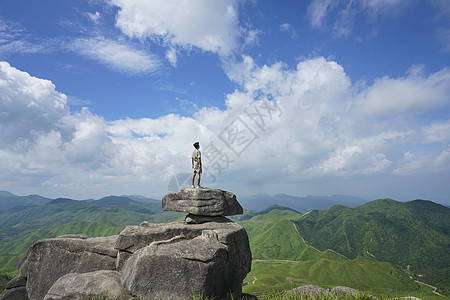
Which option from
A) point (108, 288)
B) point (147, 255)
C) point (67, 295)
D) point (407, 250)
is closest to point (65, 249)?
point (67, 295)

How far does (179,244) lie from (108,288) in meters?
4.92

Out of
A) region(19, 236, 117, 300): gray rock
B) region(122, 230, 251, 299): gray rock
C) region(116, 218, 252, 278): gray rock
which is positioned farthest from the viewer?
region(19, 236, 117, 300): gray rock

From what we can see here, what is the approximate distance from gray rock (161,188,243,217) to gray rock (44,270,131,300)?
388 inches

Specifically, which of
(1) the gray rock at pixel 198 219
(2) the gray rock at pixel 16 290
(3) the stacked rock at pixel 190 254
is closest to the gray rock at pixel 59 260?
(2) the gray rock at pixel 16 290

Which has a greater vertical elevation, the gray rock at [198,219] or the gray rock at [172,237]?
the gray rock at [198,219]

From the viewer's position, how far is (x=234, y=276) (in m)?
19.7

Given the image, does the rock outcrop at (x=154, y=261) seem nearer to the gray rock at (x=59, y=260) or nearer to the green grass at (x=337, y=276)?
the gray rock at (x=59, y=260)

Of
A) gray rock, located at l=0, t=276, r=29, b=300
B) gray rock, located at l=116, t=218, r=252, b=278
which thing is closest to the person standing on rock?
gray rock, located at l=116, t=218, r=252, b=278

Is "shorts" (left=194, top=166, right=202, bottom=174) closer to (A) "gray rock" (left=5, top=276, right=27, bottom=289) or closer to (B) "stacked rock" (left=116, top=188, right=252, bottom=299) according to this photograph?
(B) "stacked rock" (left=116, top=188, right=252, bottom=299)

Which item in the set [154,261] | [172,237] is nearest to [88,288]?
[154,261]

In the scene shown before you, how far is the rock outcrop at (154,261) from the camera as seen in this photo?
49.7ft

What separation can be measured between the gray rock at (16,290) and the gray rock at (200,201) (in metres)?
13.8

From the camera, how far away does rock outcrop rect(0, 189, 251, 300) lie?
15148 mm

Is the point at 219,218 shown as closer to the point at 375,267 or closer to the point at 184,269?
the point at 184,269
